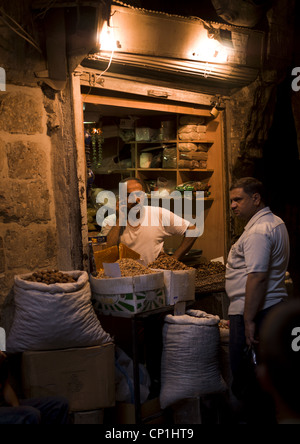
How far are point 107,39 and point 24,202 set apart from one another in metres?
1.82

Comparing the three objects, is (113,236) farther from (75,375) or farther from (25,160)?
(75,375)

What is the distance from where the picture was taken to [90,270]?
4426mm

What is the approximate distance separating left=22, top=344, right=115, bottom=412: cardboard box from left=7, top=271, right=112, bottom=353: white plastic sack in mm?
77

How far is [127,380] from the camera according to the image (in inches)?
151

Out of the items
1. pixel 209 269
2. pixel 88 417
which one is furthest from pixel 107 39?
pixel 88 417

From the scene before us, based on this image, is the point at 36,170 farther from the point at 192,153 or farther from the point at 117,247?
the point at 192,153

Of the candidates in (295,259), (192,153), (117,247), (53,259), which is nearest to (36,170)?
(53,259)

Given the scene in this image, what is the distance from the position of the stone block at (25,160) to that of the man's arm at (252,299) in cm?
199

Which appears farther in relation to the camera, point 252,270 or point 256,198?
point 256,198

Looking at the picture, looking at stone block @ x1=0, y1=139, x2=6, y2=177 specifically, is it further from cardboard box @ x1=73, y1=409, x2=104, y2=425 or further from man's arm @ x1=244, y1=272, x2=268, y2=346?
man's arm @ x1=244, y1=272, x2=268, y2=346

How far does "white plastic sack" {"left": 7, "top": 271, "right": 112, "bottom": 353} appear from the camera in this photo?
327 cm

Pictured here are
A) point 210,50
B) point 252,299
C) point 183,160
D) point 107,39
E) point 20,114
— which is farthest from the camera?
point 183,160

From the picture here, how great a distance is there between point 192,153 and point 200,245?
1.32 meters

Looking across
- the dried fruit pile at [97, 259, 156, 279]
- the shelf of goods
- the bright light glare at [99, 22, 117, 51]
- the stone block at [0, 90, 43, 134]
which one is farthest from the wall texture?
the shelf of goods
